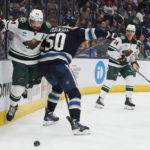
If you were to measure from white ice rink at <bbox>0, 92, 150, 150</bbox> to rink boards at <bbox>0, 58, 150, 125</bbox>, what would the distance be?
0.18 meters

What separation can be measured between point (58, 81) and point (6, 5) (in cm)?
126

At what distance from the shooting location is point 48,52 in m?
4.16

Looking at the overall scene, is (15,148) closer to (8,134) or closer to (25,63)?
(8,134)

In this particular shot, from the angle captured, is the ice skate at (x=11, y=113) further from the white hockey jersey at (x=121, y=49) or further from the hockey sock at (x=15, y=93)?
the white hockey jersey at (x=121, y=49)

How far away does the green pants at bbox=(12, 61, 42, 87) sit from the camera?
4297 millimetres

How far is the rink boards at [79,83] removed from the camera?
4.42 meters

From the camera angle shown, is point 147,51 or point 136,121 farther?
point 147,51

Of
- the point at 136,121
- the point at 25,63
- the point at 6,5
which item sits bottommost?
the point at 136,121

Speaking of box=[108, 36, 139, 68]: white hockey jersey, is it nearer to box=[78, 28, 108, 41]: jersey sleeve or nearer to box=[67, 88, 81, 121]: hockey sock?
box=[78, 28, 108, 41]: jersey sleeve

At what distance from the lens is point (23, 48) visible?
4.32 metres

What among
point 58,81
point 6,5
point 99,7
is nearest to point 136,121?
point 58,81

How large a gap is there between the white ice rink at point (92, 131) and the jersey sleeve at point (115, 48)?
881 millimetres

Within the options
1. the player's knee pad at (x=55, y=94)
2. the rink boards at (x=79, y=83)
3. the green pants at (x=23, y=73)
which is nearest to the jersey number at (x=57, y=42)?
the green pants at (x=23, y=73)

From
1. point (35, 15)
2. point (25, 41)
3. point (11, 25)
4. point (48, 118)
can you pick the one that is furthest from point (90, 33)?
point (48, 118)
